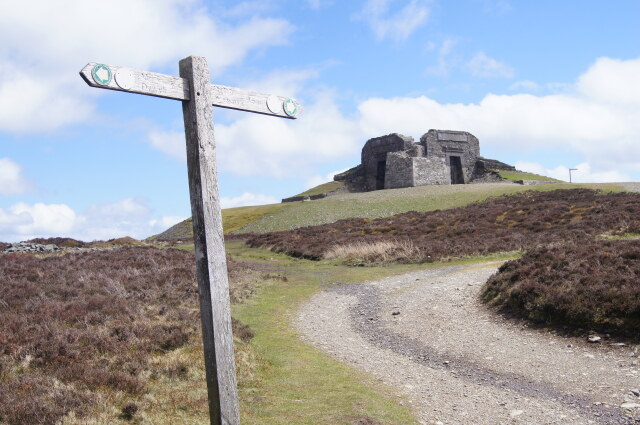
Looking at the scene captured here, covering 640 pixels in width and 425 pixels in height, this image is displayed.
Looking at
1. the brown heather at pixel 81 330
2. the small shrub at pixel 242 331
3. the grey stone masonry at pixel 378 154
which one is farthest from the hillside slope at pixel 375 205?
the small shrub at pixel 242 331

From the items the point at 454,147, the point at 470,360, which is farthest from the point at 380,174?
the point at 470,360

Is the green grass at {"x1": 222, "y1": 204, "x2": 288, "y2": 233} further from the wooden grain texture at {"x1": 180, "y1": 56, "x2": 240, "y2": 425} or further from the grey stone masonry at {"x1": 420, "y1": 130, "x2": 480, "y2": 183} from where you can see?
the wooden grain texture at {"x1": 180, "y1": 56, "x2": 240, "y2": 425}

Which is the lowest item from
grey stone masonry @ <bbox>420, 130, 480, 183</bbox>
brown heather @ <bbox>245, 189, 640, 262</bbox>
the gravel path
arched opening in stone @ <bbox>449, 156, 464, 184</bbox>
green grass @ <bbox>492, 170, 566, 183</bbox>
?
the gravel path

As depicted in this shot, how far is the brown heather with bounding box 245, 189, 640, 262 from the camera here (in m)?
26.2

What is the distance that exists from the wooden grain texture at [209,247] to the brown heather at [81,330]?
3.10 m

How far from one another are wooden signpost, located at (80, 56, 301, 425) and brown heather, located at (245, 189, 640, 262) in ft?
68.1

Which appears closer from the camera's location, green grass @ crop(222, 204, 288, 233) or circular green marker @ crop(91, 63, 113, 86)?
circular green marker @ crop(91, 63, 113, 86)

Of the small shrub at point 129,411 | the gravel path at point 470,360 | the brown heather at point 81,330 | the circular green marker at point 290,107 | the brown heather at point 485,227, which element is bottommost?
the gravel path at point 470,360

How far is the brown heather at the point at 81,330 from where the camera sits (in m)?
8.17

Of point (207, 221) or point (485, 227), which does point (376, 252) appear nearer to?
point (485, 227)

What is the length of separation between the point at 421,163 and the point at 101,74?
60.9m

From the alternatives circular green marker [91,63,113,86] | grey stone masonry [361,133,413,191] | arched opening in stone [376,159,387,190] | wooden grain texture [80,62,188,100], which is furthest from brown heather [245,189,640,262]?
arched opening in stone [376,159,387,190]

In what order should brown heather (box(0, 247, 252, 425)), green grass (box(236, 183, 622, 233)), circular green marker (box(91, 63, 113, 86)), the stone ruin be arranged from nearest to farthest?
circular green marker (box(91, 63, 113, 86)), brown heather (box(0, 247, 252, 425)), green grass (box(236, 183, 622, 233)), the stone ruin

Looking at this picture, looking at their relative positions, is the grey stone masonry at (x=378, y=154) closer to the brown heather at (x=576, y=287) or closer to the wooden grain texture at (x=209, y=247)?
the brown heather at (x=576, y=287)
